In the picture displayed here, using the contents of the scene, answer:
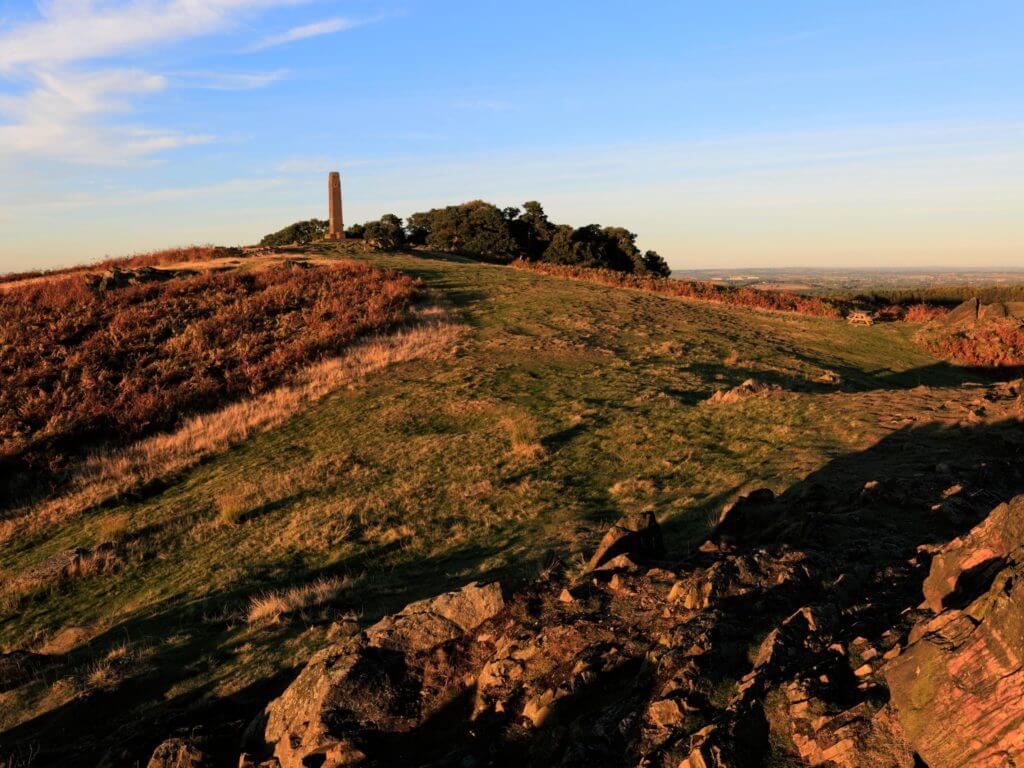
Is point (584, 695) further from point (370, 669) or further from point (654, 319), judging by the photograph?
point (654, 319)

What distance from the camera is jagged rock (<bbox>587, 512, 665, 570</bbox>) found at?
6.95 meters

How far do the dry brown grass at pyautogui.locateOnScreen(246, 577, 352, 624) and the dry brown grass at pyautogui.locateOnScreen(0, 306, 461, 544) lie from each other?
6.77 metres

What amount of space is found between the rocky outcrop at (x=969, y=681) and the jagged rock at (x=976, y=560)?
0.29m

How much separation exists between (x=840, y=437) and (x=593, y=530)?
569 centimetres

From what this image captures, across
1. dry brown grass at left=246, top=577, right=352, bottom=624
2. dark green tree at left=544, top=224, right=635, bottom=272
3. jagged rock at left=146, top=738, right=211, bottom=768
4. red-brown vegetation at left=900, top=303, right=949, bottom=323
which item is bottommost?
dry brown grass at left=246, top=577, right=352, bottom=624

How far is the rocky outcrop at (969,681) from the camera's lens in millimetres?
3195

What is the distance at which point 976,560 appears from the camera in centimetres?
457

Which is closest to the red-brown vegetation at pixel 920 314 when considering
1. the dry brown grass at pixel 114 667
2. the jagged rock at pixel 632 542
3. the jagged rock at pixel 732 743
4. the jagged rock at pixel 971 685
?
the jagged rock at pixel 632 542

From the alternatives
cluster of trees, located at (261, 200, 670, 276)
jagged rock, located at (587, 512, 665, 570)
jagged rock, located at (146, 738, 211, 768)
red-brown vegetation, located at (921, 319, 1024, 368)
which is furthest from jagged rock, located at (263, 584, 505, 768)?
cluster of trees, located at (261, 200, 670, 276)

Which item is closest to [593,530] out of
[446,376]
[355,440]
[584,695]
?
[584,695]

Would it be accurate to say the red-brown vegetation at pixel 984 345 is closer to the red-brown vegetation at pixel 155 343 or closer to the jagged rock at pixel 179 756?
the red-brown vegetation at pixel 155 343

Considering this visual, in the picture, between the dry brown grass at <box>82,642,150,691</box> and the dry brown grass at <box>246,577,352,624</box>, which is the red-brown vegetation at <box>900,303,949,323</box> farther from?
the dry brown grass at <box>82,642,150,691</box>

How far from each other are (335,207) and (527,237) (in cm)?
1971

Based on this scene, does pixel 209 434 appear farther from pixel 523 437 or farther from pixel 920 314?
pixel 920 314
